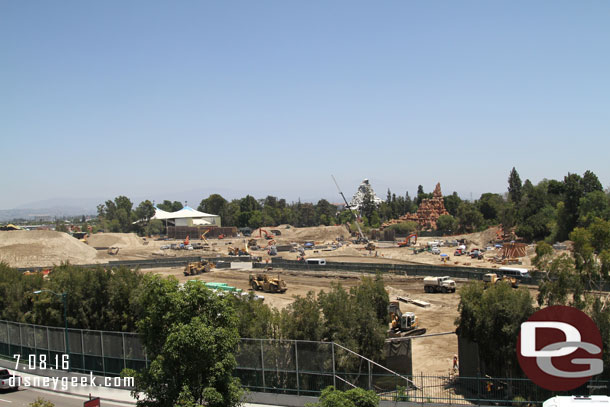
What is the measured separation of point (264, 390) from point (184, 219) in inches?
5886

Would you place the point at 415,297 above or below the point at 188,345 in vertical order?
below

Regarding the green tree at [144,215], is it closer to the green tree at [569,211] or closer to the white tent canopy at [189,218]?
the white tent canopy at [189,218]

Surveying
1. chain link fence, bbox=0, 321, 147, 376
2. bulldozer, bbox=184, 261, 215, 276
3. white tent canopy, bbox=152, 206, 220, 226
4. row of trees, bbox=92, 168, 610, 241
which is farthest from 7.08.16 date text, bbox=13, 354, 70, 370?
white tent canopy, bbox=152, 206, 220, 226

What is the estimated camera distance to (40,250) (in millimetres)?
88312

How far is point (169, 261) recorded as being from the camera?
7962 cm

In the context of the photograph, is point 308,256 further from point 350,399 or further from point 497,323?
point 350,399

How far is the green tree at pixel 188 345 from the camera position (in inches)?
539

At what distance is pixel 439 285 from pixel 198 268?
35.0m

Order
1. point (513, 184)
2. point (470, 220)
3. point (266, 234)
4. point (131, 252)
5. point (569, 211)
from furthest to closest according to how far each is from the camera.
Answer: point (513, 184)
point (266, 234)
point (470, 220)
point (131, 252)
point (569, 211)

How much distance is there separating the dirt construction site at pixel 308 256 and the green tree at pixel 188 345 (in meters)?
14.7

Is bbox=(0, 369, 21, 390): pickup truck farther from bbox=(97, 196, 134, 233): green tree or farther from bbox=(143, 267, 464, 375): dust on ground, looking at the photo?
bbox=(97, 196, 134, 233): green tree

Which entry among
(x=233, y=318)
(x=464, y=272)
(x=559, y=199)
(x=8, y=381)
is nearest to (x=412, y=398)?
(x=233, y=318)

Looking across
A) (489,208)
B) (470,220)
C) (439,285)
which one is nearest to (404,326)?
(439,285)

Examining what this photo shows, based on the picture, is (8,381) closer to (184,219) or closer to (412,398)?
(412,398)
